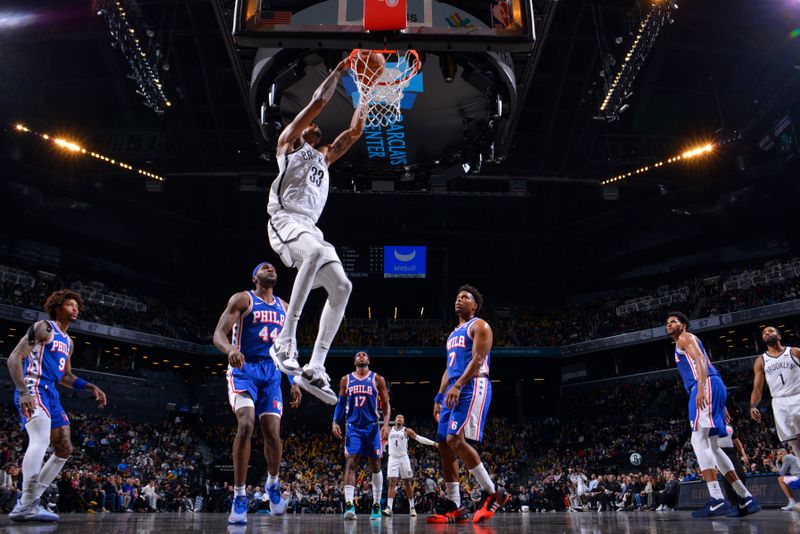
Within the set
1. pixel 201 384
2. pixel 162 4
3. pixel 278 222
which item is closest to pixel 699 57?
pixel 162 4

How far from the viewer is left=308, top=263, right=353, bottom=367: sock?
5073mm

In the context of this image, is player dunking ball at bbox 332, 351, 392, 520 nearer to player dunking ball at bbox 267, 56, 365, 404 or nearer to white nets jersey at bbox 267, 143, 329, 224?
player dunking ball at bbox 267, 56, 365, 404

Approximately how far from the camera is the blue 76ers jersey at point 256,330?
5.79 metres

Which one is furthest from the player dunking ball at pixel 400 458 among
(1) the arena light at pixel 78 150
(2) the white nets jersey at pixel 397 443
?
(1) the arena light at pixel 78 150

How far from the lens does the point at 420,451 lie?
26.1m

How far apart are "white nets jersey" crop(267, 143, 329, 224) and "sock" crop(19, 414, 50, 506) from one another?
3104mm

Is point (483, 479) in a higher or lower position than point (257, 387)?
lower

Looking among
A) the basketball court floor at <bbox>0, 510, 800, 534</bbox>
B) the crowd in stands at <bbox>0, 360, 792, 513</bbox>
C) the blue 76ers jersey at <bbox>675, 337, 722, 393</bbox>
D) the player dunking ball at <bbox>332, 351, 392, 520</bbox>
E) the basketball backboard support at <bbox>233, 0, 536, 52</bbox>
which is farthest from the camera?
the crowd in stands at <bbox>0, 360, 792, 513</bbox>

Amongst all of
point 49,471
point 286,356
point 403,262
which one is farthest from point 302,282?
point 403,262

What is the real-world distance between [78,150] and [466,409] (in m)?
22.2

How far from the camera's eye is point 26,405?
18.6ft

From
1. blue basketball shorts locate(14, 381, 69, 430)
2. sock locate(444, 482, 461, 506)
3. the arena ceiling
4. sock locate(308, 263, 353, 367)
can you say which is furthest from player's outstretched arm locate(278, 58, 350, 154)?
the arena ceiling

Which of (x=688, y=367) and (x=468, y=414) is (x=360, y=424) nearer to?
(x=468, y=414)

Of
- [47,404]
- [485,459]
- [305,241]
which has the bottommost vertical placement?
[485,459]
